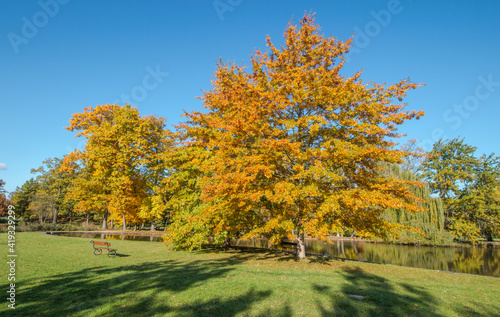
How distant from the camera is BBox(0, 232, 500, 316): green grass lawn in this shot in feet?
17.7

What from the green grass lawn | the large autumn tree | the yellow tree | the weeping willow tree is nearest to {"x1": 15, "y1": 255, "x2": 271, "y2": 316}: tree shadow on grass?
the green grass lawn

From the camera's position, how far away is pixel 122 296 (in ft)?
19.6

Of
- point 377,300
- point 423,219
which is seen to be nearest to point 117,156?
point 377,300

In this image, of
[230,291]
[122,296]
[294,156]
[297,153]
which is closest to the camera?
[122,296]

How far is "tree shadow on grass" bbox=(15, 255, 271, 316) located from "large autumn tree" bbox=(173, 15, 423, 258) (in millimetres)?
3849

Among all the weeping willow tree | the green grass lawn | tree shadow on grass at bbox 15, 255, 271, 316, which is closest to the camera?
tree shadow on grass at bbox 15, 255, 271, 316

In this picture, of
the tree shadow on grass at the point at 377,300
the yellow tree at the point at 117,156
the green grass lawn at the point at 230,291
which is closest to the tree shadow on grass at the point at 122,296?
the green grass lawn at the point at 230,291

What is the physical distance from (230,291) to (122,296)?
8.60 ft

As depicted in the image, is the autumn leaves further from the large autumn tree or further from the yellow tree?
the yellow tree

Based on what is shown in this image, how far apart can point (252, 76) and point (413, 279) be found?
11316 millimetres

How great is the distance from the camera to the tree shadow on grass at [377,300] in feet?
18.8

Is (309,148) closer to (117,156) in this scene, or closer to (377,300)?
(377,300)

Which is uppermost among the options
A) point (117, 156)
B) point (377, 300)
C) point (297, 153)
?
point (117, 156)

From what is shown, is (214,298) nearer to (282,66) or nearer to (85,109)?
(282,66)
